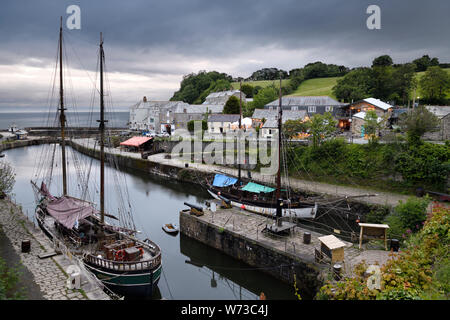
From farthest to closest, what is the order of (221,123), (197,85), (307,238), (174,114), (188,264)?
(197,85) → (174,114) → (221,123) → (188,264) → (307,238)

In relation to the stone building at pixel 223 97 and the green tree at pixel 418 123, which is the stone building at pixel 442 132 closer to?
the green tree at pixel 418 123

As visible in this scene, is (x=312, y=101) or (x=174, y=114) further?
(x=174, y=114)

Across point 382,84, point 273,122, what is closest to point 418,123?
point 273,122

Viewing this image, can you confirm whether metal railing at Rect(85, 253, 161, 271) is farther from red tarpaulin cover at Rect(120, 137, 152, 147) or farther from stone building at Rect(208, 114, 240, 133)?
stone building at Rect(208, 114, 240, 133)

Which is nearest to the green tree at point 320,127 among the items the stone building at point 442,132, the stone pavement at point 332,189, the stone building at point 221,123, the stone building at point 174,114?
the stone pavement at point 332,189

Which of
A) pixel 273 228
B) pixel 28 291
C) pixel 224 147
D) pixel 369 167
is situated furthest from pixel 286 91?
pixel 28 291

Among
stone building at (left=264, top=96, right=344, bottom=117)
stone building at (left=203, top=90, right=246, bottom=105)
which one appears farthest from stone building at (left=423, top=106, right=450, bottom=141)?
stone building at (left=203, top=90, right=246, bottom=105)

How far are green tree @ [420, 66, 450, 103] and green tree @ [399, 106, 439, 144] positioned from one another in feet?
92.5

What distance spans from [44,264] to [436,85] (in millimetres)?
59885

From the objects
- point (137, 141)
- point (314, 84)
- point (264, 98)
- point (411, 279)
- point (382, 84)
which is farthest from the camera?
point (314, 84)

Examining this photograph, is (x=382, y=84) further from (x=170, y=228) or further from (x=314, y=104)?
(x=170, y=228)

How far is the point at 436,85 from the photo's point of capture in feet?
162

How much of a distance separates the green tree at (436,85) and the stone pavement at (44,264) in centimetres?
5837

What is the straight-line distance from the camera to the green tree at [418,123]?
27.0 meters
